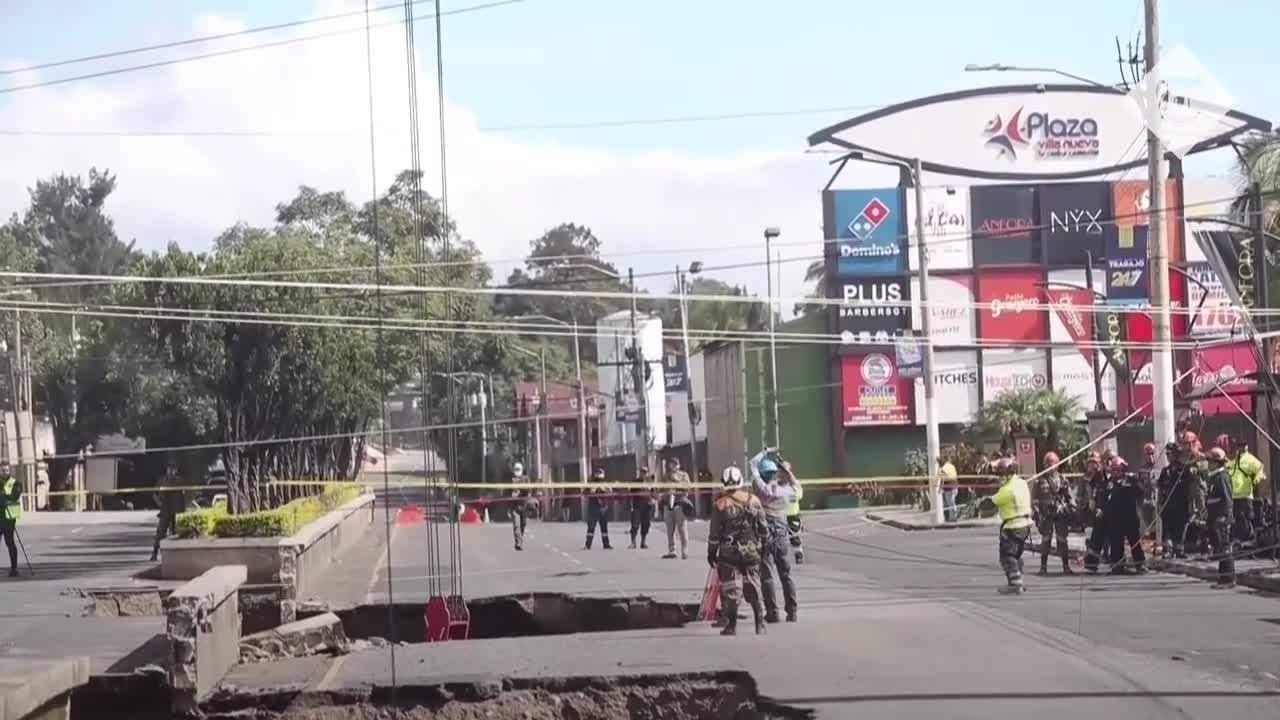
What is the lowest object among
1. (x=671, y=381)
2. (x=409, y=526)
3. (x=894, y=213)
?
(x=409, y=526)

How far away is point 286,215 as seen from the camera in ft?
237

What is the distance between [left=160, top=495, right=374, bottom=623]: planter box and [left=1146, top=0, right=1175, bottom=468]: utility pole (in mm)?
12719

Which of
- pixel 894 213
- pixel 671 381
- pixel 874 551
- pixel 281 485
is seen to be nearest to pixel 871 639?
pixel 874 551

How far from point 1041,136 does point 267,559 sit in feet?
124

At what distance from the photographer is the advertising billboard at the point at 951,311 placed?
179 feet

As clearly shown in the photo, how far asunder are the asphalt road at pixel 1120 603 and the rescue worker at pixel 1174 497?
1.15m

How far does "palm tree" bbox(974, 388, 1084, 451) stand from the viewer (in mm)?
47750

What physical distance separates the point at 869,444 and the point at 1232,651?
4360 cm

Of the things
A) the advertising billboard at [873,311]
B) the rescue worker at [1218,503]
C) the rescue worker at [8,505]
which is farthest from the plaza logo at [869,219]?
the rescue worker at [8,505]

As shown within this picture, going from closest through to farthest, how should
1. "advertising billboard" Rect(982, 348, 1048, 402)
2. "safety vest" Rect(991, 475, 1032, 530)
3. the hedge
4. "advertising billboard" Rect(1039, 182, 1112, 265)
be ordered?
"safety vest" Rect(991, 475, 1032, 530)
the hedge
"advertising billboard" Rect(1039, 182, 1112, 265)
"advertising billboard" Rect(982, 348, 1048, 402)

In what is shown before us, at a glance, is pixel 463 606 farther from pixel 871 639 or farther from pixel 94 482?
pixel 94 482

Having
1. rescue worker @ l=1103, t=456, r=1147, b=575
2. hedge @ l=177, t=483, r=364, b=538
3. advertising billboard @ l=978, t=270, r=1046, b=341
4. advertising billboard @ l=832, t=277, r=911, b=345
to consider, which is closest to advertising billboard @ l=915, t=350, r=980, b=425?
advertising billboard @ l=978, t=270, r=1046, b=341

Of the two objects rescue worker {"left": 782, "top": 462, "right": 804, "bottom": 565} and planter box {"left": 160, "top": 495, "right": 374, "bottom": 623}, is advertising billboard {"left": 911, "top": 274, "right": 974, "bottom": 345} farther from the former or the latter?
planter box {"left": 160, "top": 495, "right": 374, "bottom": 623}

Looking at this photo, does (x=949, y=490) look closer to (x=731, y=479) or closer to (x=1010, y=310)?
(x=1010, y=310)
